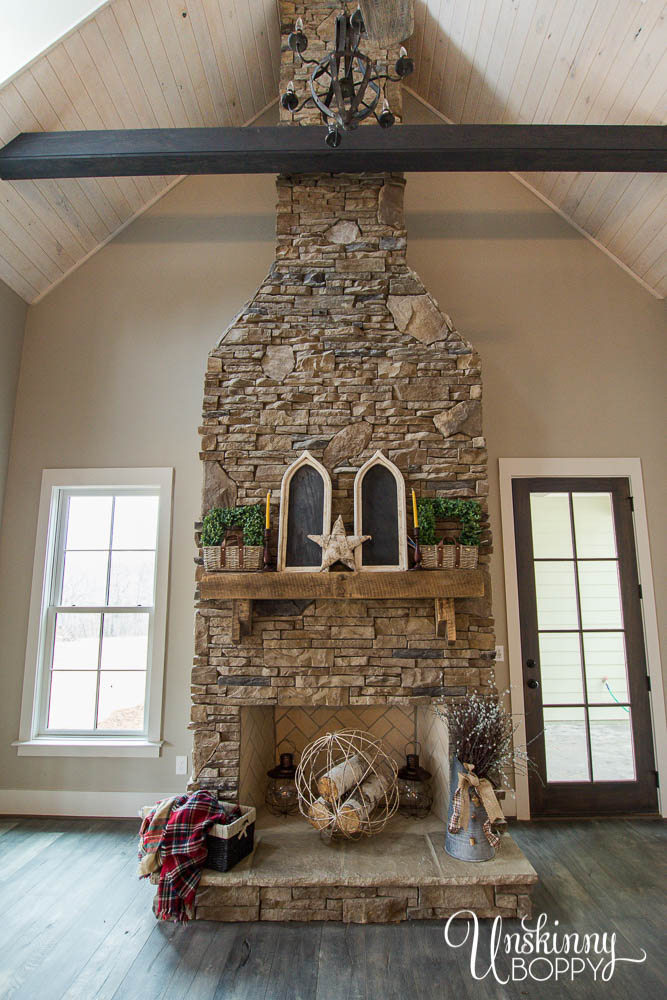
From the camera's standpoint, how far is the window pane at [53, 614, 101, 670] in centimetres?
397

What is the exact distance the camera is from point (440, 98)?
4.40 meters

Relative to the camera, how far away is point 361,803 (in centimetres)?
296

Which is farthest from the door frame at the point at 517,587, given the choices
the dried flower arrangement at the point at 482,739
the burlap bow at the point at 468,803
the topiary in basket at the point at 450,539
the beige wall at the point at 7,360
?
the beige wall at the point at 7,360

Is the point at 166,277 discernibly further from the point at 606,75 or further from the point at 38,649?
the point at 606,75

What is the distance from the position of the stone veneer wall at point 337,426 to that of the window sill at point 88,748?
0.89m

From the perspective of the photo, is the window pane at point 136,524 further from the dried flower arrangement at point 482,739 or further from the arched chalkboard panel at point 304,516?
the dried flower arrangement at point 482,739

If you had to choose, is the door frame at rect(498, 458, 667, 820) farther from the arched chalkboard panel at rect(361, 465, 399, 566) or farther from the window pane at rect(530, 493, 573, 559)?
the arched chalkboard panel at rect(361, 465, 399, 566)

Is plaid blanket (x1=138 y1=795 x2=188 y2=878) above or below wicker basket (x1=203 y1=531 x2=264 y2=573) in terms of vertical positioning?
below

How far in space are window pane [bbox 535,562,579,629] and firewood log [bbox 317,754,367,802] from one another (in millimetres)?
1666

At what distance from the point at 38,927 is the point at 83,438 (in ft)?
9.50

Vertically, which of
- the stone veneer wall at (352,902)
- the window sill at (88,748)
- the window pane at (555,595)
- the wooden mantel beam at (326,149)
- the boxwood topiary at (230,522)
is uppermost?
the wooden mantel beam at (326,149)

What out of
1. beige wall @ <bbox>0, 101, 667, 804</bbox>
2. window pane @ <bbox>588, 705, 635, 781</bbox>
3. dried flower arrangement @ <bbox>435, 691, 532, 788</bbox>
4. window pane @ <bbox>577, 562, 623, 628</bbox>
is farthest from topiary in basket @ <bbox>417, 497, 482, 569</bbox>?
window pane @ <bbox>588, 705, 635, 781</bbox>

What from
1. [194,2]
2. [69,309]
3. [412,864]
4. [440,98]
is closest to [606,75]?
[440,98]

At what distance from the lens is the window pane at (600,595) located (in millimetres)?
3951
